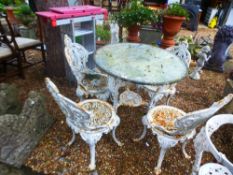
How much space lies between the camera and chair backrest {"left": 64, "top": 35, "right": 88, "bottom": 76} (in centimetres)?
198

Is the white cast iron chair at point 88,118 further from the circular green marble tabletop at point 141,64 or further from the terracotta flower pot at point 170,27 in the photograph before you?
the terracotta flower pot at point 170,27

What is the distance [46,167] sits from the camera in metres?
1.75

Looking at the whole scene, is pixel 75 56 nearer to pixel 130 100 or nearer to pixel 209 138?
pixel 130 100

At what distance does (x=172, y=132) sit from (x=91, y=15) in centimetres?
190

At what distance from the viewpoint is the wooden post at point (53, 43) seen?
2631mm

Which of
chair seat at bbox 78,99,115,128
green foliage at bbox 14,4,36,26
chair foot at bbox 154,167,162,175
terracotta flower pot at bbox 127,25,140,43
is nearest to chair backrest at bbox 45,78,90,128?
chair seat at bbox 78,99,115,128

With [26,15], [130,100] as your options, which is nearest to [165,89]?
[130,100]

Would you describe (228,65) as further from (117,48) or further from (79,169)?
(79,169)

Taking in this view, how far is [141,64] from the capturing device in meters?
1.83

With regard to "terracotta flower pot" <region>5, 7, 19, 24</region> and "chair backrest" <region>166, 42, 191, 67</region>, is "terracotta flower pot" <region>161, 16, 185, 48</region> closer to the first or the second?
"chair backrest" <region>166, 42, 191, 67</region>

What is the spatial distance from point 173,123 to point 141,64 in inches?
24.4

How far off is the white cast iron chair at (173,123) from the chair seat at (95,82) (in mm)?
665

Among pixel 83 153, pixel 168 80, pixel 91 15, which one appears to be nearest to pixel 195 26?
pixel 91 15

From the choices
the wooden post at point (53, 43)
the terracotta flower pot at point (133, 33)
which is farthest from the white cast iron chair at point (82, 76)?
the terracotta flower pot at point (133, 33)
